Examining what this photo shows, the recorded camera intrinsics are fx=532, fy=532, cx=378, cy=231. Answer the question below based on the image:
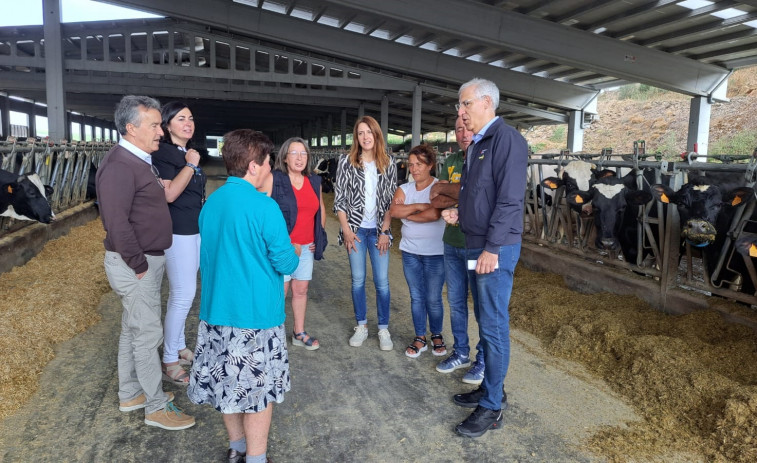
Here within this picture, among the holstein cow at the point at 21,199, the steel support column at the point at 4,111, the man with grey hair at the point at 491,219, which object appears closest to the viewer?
the man with grey hair at the point at 491,219

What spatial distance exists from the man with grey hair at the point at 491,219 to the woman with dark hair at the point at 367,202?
985 mm

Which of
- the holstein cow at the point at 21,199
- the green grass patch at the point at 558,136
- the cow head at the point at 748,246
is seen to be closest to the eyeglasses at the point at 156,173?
the cow head at the point at 748,246

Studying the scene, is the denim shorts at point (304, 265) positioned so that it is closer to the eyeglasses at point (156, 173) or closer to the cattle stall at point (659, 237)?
the eyeglasses at point (156, 173)

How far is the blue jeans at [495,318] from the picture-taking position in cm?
272

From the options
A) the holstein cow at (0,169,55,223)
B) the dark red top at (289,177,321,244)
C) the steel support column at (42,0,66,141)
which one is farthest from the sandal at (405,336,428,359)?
the steel support column at (42,0,66,141)

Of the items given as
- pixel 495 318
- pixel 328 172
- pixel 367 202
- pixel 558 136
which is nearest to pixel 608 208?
pixel 367 202

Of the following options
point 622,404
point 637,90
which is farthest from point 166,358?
point 637,90

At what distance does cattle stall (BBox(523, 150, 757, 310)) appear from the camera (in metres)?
4.22

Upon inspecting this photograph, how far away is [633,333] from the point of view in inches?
156

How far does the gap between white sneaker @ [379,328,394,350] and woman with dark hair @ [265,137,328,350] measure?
0.47 m

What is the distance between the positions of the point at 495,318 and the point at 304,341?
1645 mm

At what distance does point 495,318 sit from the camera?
9.04ft

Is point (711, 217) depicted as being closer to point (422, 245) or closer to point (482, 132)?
point (422, 245)

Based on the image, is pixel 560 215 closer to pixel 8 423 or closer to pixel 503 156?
pixel 503 156
